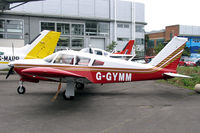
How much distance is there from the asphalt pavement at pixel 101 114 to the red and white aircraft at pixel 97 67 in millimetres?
959

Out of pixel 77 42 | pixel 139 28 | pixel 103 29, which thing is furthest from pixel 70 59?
pixel 139 28

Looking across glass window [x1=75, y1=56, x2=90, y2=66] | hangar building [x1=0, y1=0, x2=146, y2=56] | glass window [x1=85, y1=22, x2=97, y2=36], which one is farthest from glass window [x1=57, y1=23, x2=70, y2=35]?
glass window [x1=75, y1=56, x2=90, y2=66]

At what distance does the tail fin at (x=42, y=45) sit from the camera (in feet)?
48.0

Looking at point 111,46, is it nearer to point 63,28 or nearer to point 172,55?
point 63,28

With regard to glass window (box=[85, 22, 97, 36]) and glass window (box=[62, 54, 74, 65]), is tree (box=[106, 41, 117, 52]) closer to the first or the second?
glass window (box=[85, 22, 97, 36])

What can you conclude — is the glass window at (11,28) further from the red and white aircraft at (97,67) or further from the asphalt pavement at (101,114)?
the red and white aircraft at (97,67)

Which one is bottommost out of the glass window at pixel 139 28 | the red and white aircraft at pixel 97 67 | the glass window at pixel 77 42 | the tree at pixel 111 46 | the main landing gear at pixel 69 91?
the main landing gear at pixel 69 91

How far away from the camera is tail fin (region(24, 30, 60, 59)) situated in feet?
48.0

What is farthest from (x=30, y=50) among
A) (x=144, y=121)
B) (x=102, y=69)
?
(x=144, y=121)

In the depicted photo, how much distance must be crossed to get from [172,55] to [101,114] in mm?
5074

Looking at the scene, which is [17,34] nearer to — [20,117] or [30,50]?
[30,50]

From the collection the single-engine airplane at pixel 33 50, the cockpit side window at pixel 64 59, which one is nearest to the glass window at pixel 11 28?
the single-engine airplane at pixel 33 50

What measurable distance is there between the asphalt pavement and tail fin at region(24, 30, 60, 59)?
607 cm

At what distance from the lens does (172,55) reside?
920cm
